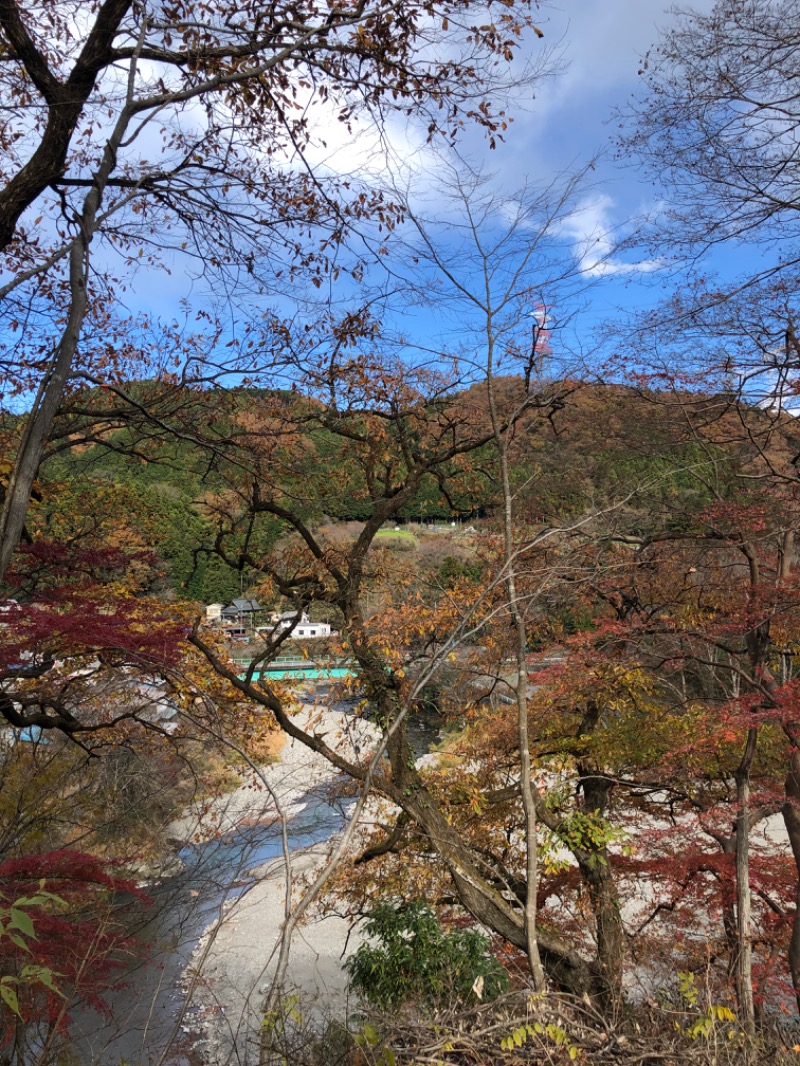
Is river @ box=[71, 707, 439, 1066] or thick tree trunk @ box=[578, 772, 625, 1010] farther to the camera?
river @ box=[71, 707, 439, 1066]

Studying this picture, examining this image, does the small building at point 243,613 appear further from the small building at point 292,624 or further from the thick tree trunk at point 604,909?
the thick tree trunk at point 604,909

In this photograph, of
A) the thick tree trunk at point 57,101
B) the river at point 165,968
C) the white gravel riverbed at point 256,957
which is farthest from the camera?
the white gravel riverbed at point 256,957

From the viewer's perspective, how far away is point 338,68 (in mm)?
4027

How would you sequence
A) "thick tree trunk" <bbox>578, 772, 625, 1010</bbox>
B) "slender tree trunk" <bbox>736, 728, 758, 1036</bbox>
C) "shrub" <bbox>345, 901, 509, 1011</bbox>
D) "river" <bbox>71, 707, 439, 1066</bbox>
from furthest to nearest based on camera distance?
"river" <bbox>71, 707, 439, 1066</bbox>
"thick tree trunk" <bbox>578, 772, 625, 1010</bbox>
"shrub" <bbox>345, 901, 509, 1011</bbox>
"slender tree trunk" <bbox>736, 728, 758, 1036</bbox>

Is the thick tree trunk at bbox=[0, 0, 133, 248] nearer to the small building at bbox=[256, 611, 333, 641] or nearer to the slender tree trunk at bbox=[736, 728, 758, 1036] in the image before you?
the small building at bbox=[256, 611, 333, 641]

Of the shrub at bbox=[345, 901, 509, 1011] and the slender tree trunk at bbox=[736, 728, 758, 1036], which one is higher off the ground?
the slender tree trunk at bbox=[736, 728, 758, 1036]

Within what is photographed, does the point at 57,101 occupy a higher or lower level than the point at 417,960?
higher

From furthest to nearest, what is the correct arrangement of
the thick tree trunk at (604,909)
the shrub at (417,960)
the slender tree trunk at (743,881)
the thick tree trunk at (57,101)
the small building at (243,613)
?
the small building at (243,613), the thick tree trunk at (604,909), the shrub at (417,960), the slender tree trunk at (743,881), the thick tree trunk at (57,101)

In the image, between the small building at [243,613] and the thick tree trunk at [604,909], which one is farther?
the small building at [243,613]

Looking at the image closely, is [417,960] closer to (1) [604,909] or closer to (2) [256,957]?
(1) [604,909]

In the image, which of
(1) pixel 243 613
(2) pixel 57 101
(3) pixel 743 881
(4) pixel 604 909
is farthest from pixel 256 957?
(2) pixel 57 101

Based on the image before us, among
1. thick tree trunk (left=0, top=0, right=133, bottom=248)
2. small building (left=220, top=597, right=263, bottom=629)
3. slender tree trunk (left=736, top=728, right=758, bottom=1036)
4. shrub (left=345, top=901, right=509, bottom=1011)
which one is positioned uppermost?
thick tree trunk (left=0, top=0, right=133, bottom=248)

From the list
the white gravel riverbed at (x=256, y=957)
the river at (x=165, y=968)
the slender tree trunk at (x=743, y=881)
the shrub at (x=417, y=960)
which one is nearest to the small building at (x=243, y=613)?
the white gravel riverbed at (x=256, y=957)

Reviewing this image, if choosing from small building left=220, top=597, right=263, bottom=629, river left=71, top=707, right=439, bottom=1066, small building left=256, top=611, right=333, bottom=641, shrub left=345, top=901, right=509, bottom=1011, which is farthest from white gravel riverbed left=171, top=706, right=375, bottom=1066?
shrub left=345, top=901, right=509, bottom=1011
